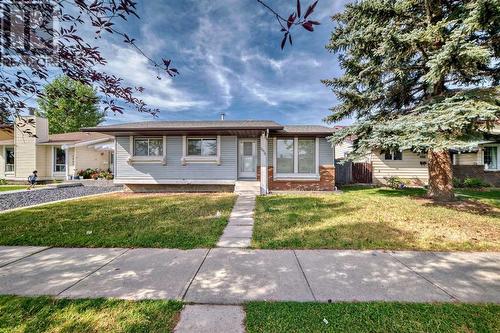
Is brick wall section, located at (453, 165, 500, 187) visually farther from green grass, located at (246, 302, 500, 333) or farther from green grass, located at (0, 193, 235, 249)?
green grass, located at (246, 302, 500, 333)

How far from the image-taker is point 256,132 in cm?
1127

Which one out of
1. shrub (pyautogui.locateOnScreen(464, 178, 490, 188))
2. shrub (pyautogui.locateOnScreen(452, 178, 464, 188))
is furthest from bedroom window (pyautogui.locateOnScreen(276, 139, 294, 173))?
shrub (pyautogui.locateOnScreen(464, 178, 490, 188))

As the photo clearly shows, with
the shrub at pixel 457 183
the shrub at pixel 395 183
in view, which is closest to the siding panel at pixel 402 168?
the shrub at pixel 395 183

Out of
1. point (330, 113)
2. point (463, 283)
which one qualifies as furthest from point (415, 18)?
point (463, 283)

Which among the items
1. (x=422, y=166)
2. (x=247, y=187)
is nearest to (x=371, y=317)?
(x=247, y=187)

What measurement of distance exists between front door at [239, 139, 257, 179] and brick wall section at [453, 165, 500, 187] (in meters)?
14.1

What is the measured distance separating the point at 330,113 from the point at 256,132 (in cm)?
397

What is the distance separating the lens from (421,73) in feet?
29.7

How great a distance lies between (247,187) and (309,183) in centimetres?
329

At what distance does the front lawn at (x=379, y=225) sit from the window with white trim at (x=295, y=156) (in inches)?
134

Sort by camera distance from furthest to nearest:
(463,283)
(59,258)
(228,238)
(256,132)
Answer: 1. (256,132)
2. (228,238)
3. (59,258)
4. (463,283)

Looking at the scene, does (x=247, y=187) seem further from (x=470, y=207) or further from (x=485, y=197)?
(x=485, y=197)

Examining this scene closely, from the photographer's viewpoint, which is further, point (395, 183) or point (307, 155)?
point (395, 183)

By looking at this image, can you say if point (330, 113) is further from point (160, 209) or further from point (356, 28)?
point (160, 209)
